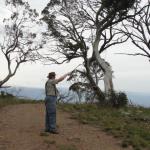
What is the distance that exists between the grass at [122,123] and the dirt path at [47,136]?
0.44 meters

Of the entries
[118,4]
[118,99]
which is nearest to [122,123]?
[118,99]

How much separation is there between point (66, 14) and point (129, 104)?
37.4 ft

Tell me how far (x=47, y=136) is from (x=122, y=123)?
4570 mm

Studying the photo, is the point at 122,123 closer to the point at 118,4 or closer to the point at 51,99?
the point at 51,99

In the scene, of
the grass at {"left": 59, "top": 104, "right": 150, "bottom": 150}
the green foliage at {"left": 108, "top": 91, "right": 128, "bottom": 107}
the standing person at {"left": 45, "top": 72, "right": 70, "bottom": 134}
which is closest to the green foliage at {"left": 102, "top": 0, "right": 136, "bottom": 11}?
the green foliage at {"left": 108, "top": 91, "right": 128, "bottom": 107}

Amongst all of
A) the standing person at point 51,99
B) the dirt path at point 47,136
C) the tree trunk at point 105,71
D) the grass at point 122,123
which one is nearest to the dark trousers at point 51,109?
the standing person at point 51,99

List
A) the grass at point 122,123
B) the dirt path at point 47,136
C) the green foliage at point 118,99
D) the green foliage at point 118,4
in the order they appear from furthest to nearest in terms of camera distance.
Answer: the green foliage at point 118,4 < the green foliage at point 118,99 < the grass at point 122,123 < the dirt path at point 47,136

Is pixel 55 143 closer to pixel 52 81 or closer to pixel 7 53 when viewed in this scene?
pixel 52 81

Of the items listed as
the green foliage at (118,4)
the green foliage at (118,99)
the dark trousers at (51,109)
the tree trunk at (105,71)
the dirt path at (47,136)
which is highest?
the green foliage at (118,4)

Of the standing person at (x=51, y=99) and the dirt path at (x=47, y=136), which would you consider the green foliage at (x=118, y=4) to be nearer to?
the dirt path at (x=47, y=136)

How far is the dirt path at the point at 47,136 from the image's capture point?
14570 mm

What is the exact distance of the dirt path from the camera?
47.8 ft

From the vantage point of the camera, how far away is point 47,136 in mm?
15609

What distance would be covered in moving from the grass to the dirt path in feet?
1.44
